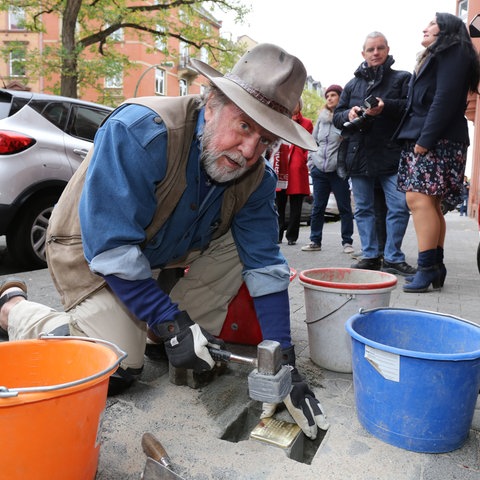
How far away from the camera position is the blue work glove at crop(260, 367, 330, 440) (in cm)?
183

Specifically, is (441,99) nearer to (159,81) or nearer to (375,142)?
(375,142)

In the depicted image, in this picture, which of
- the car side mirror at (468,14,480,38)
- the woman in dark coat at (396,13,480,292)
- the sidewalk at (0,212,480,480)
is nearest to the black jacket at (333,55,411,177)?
the woman in dark coat at (396,13,480,292)

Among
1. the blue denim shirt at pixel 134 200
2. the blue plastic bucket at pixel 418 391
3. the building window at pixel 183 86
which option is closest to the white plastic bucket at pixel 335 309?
the blue denim shirt at pixel 134 200

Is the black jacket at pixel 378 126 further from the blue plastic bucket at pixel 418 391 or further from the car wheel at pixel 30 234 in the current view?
the car wheel at pixel 30 234

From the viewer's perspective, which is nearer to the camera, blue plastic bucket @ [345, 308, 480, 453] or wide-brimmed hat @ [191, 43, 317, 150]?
blue plastic bucket @ [345, 308, 480, 453]

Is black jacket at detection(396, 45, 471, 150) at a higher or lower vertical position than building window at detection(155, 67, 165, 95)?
lower

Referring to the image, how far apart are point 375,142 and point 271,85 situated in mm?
2848

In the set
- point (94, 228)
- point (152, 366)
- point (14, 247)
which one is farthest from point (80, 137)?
point (94, 228)

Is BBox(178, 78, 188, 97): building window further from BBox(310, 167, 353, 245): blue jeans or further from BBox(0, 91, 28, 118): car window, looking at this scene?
BBox(0, 91, 28, 118): car window

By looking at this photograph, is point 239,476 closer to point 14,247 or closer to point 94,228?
point 94,228

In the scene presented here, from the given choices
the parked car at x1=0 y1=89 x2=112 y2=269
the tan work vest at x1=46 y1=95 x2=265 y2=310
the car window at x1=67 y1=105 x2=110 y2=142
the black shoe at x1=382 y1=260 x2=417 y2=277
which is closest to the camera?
the tan work vest at x1=46 y1=95 x2=265 y2=310

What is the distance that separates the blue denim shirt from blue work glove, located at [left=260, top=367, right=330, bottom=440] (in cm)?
47

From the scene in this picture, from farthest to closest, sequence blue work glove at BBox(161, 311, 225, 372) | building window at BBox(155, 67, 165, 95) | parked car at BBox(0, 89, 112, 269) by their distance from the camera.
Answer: building window at BBox(155, 67, 165, 95)
parked car at BBox(0, 89, 112, 269)
blue work glove at BBox(161, 311, 225, 372)

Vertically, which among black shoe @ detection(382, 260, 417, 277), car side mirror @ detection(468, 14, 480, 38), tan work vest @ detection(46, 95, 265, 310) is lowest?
black shoe @ detection(382, 260, 417, 277)
